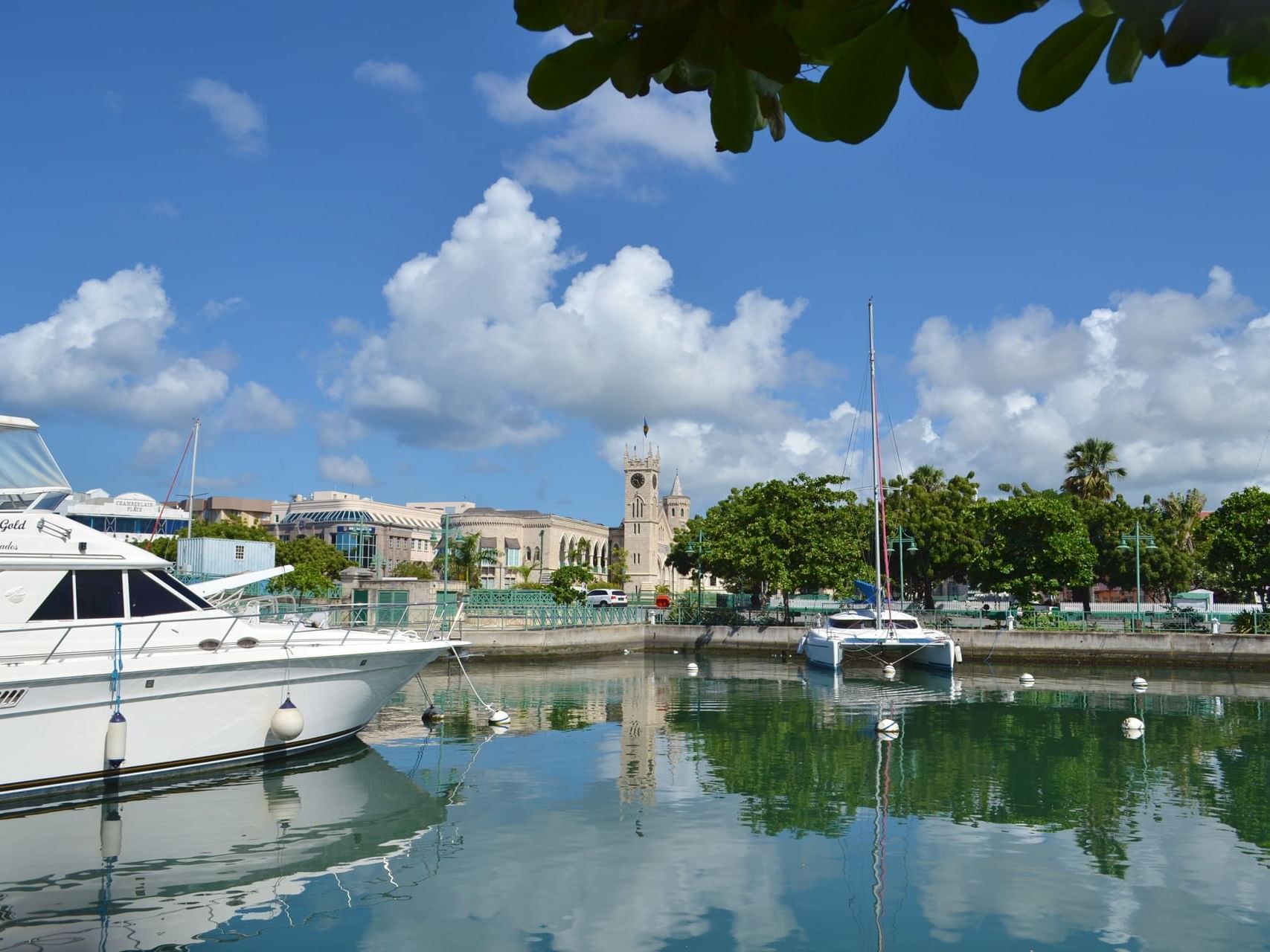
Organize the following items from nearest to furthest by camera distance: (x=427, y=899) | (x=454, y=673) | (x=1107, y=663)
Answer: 1. (x=427, y=899)
2. (x=454, y=673)
3. (x=1107, y=663)

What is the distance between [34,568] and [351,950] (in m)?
9.40

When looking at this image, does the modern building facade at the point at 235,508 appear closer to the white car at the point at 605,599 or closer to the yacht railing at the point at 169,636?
the white car at the point at 605,599

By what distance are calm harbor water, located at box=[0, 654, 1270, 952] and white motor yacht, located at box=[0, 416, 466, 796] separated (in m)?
0.63

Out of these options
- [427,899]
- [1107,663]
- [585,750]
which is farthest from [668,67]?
[1107,663]

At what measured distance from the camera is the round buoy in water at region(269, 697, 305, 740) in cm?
1623

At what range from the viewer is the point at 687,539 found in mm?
61219

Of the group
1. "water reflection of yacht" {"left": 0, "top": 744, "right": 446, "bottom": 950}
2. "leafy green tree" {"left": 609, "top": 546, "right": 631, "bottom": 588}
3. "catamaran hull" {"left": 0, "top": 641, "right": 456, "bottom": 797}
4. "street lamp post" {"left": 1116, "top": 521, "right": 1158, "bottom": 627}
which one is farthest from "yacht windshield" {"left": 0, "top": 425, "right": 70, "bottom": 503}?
"leafy green tree" {"left": 609, "top": 546, "right": 631, "bottom": 588}

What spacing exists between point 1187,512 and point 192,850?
72121 millimetres

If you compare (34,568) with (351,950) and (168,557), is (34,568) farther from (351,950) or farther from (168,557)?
(168,557)

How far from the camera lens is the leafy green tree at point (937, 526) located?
5147 centimetres

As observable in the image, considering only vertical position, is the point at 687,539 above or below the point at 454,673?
above

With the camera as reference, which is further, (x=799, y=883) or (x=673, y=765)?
(x=673, y=765)

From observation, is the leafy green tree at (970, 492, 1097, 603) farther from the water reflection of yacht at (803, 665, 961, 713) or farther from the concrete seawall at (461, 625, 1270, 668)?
the water reflection of yacht at (803, 665, 961, 713)

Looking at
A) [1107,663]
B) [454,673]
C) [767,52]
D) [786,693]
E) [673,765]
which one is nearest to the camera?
[767,52]
